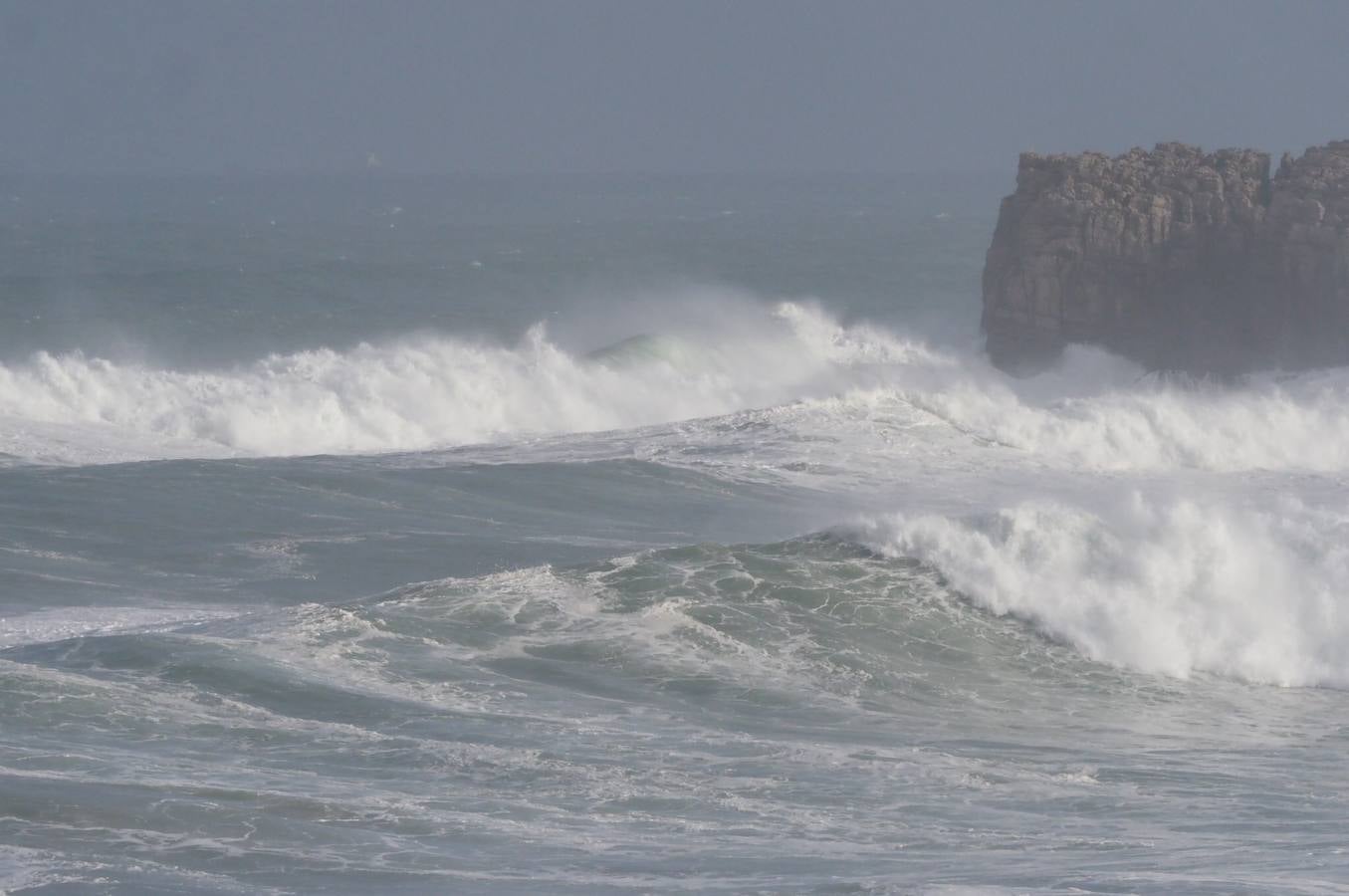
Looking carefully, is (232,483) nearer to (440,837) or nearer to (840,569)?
(840,569)

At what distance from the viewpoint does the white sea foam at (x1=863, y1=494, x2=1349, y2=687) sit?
2039 centimetres

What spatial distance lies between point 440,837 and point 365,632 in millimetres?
6186

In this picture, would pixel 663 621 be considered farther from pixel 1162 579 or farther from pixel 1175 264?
pixel 1175 264

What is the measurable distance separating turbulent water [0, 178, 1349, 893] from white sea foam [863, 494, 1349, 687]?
6 cm

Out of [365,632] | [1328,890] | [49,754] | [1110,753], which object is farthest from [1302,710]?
[49,754]

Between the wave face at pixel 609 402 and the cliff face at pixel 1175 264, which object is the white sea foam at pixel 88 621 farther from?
the cliff face at pixel 1175 264

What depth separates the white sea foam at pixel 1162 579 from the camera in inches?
803

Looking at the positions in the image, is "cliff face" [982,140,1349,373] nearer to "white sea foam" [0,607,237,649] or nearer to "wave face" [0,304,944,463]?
"wave face" [0,304,944,463]

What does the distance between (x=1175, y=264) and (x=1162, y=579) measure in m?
21.2

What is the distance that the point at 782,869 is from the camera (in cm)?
1233

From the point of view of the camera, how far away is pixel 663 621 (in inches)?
779

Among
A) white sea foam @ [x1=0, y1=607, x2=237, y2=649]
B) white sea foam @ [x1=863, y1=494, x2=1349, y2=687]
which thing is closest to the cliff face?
white sea foam @ [x1=863, y1=494, x2=1349, y2=687]

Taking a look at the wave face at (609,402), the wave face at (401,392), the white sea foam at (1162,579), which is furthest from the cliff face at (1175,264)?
the white sea foam at (1162,579)

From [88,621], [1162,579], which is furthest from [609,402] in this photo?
[88,621]
